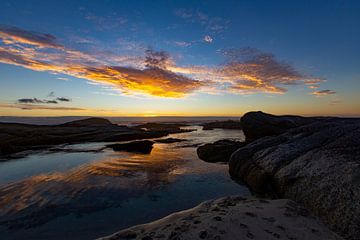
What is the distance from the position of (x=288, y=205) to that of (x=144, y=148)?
1833 cm

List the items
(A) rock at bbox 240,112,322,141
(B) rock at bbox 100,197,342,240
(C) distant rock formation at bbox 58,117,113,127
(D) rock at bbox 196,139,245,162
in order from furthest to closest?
(C) distant rock formation at bbox 58,117,113,127
(A) rock at bbox 240,112,322,141
(D) rock at bbox 196,139,245,162
(B) rock at bbox 100,197,342,240

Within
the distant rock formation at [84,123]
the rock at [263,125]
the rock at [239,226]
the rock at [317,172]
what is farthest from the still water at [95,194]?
the distant rock formation at [84,123]

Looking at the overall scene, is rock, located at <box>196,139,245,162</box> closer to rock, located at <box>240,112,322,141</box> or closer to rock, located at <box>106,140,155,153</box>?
rock, located at <box>240,112,322,141</box>

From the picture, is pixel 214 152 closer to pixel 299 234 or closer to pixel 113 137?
pixel 299 234

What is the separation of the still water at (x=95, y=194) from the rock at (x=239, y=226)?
1.64 metres

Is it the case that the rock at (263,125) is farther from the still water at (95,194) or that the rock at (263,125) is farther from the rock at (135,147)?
the rock at (135,147)

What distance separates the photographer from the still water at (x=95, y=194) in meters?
6.54

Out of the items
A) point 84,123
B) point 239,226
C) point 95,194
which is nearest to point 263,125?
point 95,194

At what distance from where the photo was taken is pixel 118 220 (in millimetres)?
6895

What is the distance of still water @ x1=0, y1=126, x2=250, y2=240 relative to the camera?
654 cm

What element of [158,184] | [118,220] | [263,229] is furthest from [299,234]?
[158,184]

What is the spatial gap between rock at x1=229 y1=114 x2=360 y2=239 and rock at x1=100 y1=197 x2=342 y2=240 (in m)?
0.47

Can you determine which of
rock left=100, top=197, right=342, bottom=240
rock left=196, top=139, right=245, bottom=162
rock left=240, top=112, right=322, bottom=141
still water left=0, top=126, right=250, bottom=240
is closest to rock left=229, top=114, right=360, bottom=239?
rock left=100, top=197, right=342, bottom=240

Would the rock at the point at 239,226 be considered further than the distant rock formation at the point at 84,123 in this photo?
No
